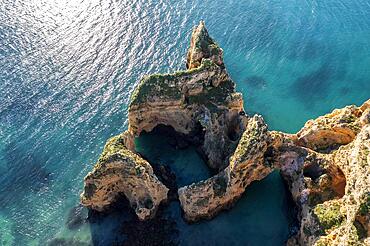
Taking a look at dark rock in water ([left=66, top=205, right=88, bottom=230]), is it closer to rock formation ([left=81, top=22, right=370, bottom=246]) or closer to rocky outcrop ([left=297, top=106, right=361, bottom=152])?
rock formation ([left=81, top=22, right=370, bottom=246])

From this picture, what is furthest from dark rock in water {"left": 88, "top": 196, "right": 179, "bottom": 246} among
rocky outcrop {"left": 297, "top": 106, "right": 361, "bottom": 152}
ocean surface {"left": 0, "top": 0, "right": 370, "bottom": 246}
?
rocky outcrop {"left": 297, "top": 106, "right": 361, "bottom": 152}

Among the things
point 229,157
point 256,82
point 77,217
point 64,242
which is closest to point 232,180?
point 229,157

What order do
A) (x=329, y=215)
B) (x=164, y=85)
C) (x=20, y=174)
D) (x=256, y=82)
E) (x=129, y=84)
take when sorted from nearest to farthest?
1. (x=329, y=215)
2. (x=164, y=85)
3. (x=20, y=174)
4. (x=129, y=84)
5. (x=256, y=82)

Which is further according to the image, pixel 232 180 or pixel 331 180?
pixel 232 180

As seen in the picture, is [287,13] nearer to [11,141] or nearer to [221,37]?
[221,37]

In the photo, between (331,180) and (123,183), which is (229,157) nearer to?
(331,180)

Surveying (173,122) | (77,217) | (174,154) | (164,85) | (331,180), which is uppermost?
(164,85)

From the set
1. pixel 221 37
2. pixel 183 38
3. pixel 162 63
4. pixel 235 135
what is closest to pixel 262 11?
pixel 221 37
